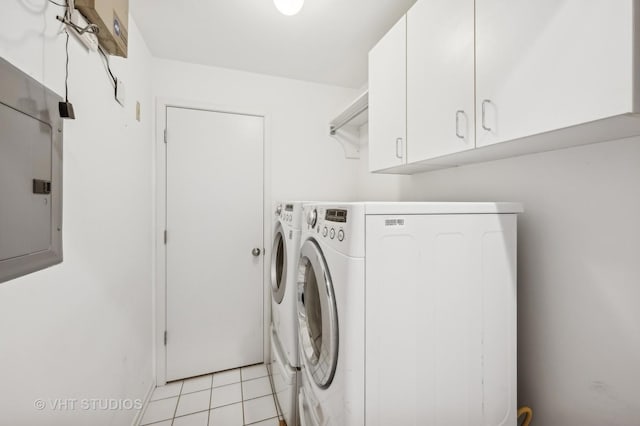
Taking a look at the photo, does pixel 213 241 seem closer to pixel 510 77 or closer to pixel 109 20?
pixel 109 20

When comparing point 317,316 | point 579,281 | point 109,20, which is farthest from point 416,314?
point 109,20

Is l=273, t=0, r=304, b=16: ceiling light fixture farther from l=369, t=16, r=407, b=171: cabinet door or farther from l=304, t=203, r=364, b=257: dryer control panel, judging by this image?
l=304, t=203, r=364, b=257: dryer control panel

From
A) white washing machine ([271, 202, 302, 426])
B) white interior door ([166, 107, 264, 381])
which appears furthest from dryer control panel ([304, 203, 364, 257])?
white interior door ([166, 107, 264, 381])

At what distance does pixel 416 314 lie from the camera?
0.91m

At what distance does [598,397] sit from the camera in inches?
35.8

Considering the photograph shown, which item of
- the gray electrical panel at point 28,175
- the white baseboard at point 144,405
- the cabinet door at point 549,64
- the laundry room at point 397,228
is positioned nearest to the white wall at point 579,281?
the laundry room at point 397,228

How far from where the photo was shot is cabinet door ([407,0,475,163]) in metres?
0.99

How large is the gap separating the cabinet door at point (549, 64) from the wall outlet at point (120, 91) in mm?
1687

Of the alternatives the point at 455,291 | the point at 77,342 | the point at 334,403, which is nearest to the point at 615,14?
the point at 455,291

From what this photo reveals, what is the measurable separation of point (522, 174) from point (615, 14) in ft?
2.17

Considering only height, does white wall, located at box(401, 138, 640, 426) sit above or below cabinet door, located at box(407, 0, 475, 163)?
below

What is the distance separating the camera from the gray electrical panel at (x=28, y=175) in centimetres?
67

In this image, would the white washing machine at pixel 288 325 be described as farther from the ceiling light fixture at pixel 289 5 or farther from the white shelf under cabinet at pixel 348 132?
the white shelf under cabinet at pixel 348 132

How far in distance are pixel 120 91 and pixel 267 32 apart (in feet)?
3.18
